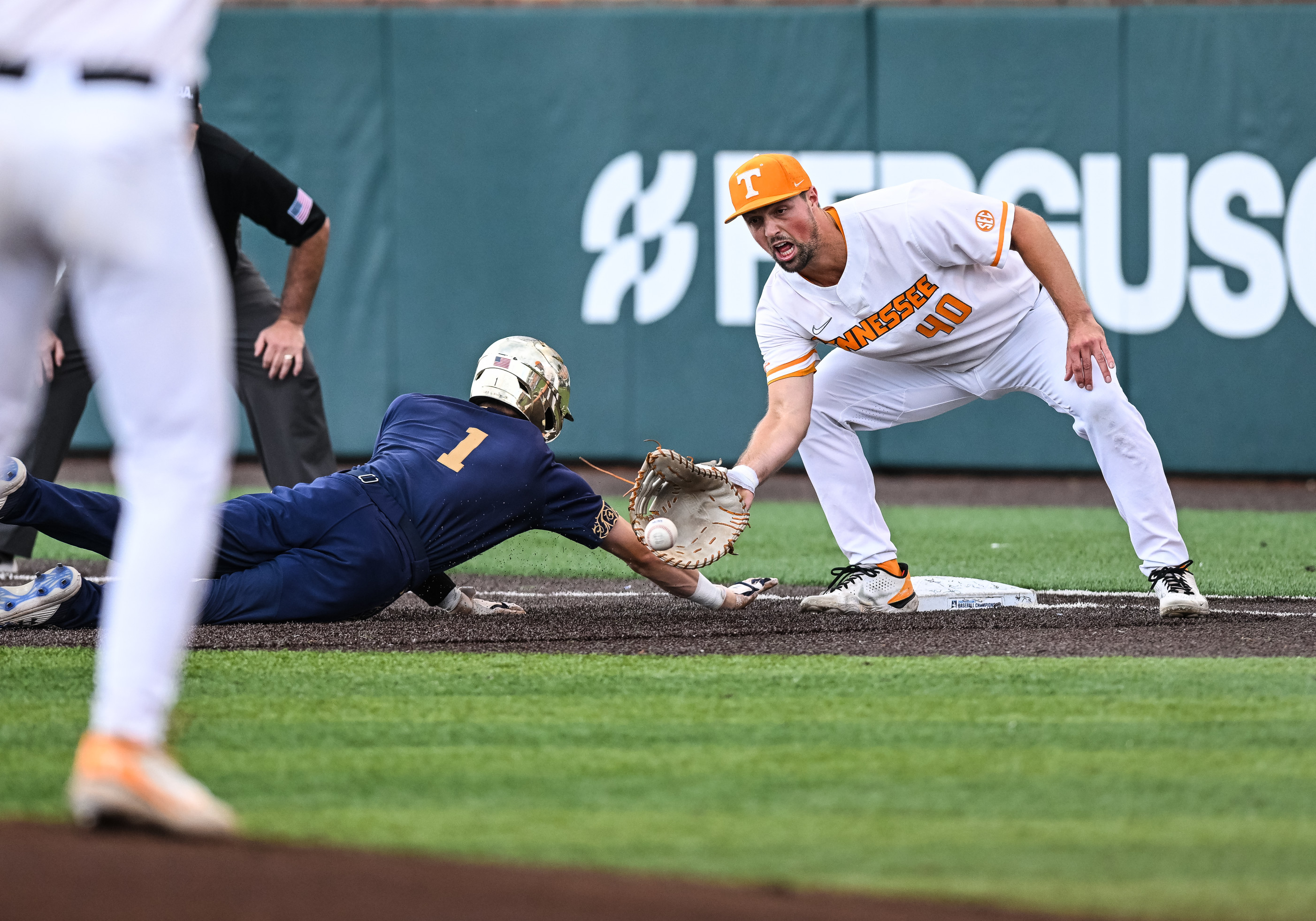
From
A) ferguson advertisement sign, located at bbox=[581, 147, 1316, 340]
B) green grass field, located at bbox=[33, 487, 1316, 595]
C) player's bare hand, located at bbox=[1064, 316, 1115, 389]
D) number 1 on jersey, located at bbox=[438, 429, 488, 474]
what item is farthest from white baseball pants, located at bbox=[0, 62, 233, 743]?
ferguson advertisement sign, located at bbox=[581, 147, 1316, 340]

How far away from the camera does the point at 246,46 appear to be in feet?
37.1

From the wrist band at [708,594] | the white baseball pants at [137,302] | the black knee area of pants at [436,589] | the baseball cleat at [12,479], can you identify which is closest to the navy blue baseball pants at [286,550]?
the baseball cleat at [12,479]

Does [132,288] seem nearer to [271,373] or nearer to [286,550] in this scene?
[286,550]

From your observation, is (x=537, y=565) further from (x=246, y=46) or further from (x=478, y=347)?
(x=246, y=46)

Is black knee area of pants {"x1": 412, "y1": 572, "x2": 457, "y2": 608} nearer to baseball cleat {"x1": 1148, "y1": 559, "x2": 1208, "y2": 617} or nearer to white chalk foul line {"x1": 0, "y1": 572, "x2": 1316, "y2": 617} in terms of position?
white chalk foul line {"x1": 0, "y1": 572, "x2": 1316, "y2": 617}

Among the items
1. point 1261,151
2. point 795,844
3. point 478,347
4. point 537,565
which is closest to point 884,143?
point 1261,151

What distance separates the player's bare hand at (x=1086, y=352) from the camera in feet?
16.7

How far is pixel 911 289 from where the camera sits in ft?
17.6

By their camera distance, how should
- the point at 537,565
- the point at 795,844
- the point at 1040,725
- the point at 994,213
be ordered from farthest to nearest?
the point at 537,565, the point at 994,213, the point at 1040,725, the point at 795,844

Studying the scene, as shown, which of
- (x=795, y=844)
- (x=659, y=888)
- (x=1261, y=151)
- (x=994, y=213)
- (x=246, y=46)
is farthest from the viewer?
(x=246, y=46)

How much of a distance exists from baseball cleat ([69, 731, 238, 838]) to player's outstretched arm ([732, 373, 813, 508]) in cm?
291

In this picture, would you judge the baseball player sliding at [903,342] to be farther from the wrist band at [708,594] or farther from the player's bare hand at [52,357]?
the player's bare hand at [52,357]

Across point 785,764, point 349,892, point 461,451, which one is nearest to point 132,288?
point 349,892

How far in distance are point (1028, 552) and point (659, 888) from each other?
208 inches
